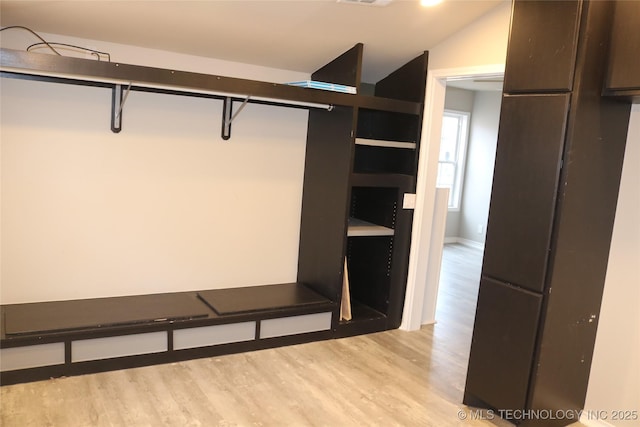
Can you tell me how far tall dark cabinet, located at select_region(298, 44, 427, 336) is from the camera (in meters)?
3.52

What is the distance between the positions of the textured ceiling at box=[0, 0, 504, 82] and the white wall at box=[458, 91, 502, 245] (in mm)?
4086

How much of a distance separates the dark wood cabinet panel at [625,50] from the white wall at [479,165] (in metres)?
5.02

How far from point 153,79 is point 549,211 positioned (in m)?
2.15

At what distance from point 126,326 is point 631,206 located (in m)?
2.76

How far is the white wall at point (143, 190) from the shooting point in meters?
3.02

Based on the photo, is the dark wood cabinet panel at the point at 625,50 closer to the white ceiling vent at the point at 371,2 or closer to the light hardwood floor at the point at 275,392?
the white ceiling vent at the point at 371,2

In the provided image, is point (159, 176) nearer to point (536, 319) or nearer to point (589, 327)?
point (536, 319)

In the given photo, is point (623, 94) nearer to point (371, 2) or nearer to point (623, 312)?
point (623, 312)

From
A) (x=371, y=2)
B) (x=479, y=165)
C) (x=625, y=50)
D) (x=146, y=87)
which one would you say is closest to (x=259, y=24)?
(x=371, y=2)

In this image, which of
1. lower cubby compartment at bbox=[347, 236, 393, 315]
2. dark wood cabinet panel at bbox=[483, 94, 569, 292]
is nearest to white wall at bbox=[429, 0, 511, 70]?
dark wood cabinet panel at bbox=[483, 94, 569, 292]

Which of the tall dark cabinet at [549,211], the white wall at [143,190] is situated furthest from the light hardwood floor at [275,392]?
the white wall at [143,190]

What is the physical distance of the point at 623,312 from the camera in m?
2.60

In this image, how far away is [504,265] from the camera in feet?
8.42

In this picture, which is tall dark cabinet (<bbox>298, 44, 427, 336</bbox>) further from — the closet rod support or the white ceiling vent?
the closet rod support
